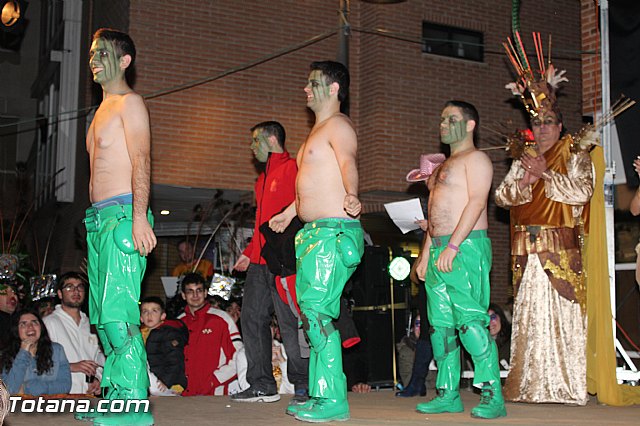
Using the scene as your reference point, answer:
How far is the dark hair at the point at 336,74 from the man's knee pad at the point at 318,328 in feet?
4.59

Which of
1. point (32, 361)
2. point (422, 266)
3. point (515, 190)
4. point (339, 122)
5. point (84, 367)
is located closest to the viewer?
point (339, 122)

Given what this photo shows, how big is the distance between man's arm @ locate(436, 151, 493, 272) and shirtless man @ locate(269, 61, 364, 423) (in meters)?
0.64

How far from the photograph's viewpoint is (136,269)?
4547 millimetres

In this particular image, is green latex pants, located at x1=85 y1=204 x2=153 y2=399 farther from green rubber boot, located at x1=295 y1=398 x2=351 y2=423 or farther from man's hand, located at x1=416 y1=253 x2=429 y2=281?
man's hand, located at x1=416 y1=253 x2=429 y2=281

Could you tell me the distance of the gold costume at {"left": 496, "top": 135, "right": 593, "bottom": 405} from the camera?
6320 mm

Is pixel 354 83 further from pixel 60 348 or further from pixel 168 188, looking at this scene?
pixel 60 348

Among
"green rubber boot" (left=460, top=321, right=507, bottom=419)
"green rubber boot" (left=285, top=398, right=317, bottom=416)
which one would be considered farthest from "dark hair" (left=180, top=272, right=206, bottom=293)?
"green rubber boot" (left=460, top=321, right=507, bottom=419)

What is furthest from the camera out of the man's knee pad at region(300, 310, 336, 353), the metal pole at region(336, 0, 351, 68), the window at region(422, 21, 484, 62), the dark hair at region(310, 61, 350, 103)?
the window at region(422, 21, 484, 62)

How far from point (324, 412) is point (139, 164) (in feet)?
5.57

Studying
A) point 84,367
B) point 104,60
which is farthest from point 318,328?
point 84,367

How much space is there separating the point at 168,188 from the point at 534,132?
7367mm

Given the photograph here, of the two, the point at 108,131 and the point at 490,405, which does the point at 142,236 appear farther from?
the point at 490,405

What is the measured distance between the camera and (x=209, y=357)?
7848 mm

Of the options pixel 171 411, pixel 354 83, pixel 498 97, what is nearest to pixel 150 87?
pixel 354 83
